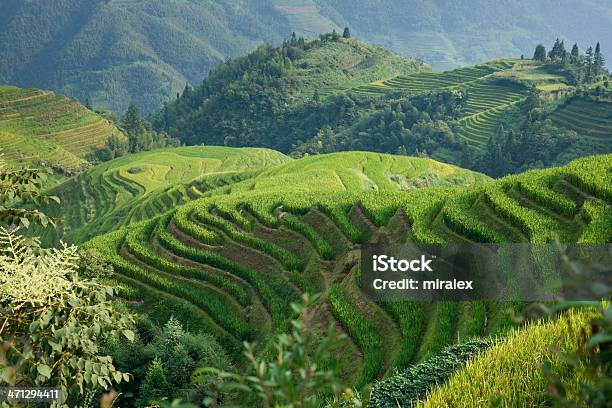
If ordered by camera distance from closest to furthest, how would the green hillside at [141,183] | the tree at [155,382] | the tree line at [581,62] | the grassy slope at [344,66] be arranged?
the tree at [155,382], the green hillside at [141,183], the tree line at [581,62], the grassy slope at [344,66]

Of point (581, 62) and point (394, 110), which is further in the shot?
point (581, 62)

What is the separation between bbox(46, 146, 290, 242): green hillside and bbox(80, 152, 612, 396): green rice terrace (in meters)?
17.3

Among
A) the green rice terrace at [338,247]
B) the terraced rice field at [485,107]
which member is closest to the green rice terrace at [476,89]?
the terraced rice field at [485,107]

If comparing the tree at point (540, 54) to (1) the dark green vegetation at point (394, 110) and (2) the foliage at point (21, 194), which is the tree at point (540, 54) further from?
(2) the foliage at point (21, 194)

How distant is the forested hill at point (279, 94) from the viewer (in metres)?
109

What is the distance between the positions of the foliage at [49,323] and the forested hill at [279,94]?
100 meters

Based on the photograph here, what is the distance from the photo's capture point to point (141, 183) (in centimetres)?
5103

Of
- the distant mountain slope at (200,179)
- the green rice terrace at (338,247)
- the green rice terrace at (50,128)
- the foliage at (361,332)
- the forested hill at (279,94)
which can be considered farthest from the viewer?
the forested hill at (279,94)

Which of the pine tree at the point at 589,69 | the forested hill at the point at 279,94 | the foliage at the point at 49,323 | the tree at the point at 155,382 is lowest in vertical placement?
the tree at the point at 155,382

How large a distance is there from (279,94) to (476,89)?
3902 cm

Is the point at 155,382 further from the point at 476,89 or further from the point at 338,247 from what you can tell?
the point at 476,89

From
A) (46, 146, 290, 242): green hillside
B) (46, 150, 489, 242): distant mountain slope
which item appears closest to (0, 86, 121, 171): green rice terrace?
(46, 146, 290, 242): green hillside

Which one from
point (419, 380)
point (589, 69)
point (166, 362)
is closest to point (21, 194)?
point (419, 380)

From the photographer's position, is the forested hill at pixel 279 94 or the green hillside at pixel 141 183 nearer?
the green hillside at pixel 141 183
